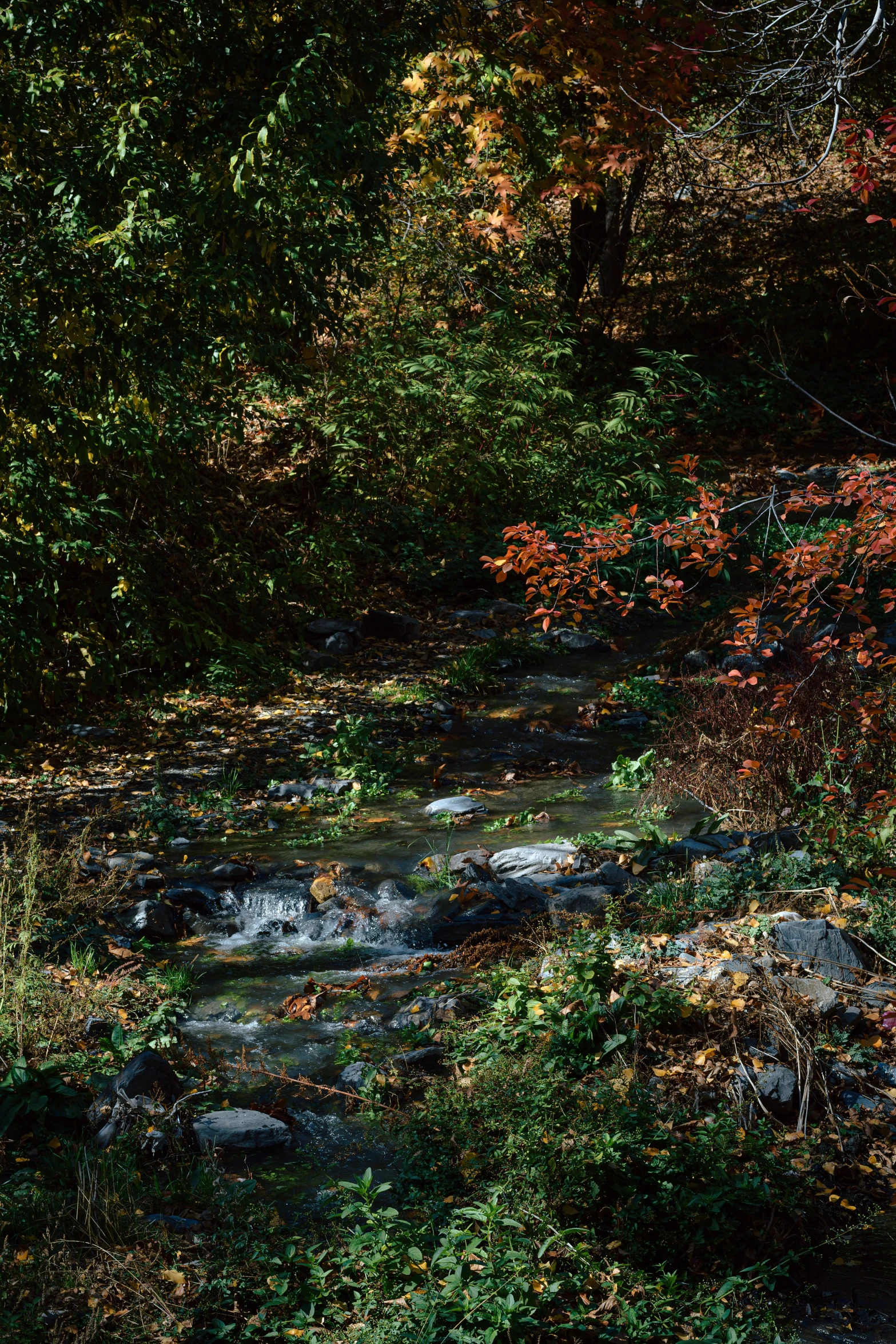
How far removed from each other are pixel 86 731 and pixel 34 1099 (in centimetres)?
487

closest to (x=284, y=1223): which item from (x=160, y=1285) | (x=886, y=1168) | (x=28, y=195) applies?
(x=160, y=1285)

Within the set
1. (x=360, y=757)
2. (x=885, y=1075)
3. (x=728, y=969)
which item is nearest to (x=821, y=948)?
(x=728, y=969)

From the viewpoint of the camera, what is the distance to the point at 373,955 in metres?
5.36

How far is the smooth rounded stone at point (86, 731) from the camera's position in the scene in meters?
8.34

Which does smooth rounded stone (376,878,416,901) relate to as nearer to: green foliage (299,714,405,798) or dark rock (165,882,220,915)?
→ dark rock (165,882,220,915)

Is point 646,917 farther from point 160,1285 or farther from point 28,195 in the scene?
point 28,195

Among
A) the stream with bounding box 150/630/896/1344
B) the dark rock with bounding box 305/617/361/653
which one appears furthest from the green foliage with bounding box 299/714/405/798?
the dark rock with bounding box 305/617/361/653

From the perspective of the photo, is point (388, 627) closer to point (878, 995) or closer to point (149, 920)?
point (149, 920)

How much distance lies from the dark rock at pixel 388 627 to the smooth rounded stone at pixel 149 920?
526cm

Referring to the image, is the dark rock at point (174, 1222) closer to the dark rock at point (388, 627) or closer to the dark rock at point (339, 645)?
the dark rock at point (339, 645)

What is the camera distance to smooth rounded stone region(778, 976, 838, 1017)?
13.8 ft

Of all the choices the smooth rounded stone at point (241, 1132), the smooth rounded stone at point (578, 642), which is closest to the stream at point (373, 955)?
the smooth rounded stone at point (241, 1132)

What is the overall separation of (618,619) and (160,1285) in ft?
28.6

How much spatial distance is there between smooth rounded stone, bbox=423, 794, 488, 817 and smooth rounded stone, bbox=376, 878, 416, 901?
100 centimetres
